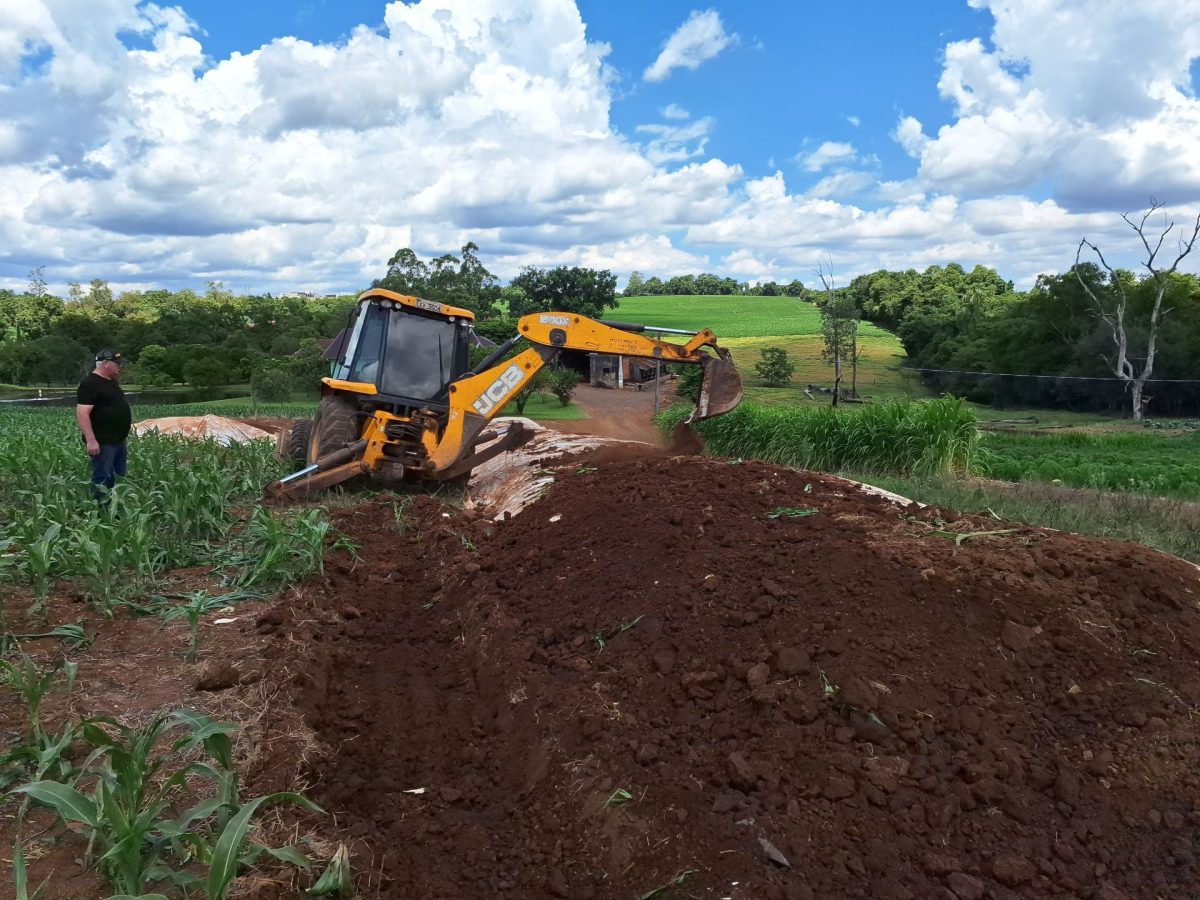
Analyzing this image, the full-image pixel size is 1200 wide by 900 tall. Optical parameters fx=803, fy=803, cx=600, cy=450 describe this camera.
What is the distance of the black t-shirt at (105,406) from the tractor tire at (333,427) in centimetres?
182

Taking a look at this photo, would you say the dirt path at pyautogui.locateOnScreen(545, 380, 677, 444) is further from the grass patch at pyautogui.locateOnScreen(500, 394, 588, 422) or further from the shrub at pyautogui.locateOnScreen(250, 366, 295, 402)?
the shrub at pyautogui.locateOnScreen(250, 366, 295, 402)

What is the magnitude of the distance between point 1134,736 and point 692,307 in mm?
72440

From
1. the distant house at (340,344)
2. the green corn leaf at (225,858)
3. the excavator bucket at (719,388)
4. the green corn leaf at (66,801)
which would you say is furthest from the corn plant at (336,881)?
the distant house at (340,344)

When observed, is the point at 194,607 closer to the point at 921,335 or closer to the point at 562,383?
the point at 562,383

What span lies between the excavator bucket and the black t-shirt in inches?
201

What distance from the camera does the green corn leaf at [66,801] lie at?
2314 mm

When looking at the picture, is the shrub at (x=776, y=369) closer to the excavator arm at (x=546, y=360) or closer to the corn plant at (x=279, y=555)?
the excavator arm at (x=546, y=360)

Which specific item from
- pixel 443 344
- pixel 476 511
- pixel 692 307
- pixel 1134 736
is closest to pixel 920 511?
pixel 1134 736

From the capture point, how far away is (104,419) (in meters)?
6.94

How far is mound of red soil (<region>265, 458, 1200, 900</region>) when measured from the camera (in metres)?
2.53

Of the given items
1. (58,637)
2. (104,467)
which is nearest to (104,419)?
(104,467)

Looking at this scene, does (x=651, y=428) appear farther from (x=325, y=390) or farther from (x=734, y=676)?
(x=734, y=676)

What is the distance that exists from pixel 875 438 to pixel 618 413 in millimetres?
14316

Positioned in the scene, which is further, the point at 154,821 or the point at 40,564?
the point at 40,564
